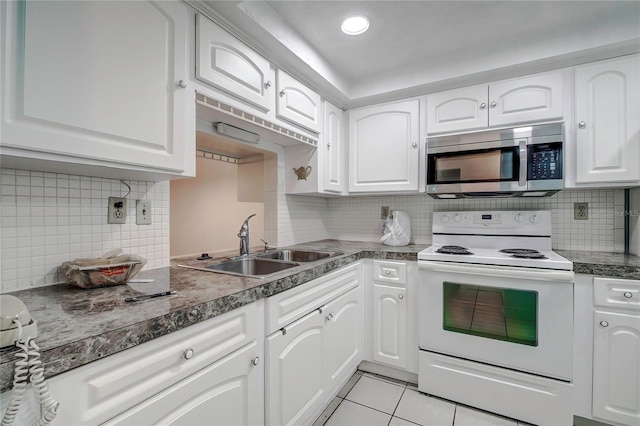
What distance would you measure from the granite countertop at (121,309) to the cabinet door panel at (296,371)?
0.23 metres

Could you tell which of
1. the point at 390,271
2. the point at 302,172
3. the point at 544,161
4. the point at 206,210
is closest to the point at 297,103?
the point at 302,172

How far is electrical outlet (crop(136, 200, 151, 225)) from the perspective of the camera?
4.26 feet

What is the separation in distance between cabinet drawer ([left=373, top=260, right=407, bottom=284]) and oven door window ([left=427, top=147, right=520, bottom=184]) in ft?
2.09

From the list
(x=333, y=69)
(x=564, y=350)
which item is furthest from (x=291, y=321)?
(x=333, y=69)

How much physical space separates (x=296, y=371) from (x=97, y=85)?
1.33 meters

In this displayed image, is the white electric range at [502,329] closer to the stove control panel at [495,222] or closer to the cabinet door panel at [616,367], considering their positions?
the stove control panel at [495,222]

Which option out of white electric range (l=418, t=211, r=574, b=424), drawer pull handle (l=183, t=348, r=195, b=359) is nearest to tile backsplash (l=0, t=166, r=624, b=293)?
white electric range (l=418, t=211, r=574, b=424)

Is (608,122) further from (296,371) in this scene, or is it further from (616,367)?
(296,371)

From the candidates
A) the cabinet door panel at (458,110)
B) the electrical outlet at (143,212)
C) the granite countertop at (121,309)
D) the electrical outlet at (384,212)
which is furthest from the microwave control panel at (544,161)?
the electrical outlet at (143,212)

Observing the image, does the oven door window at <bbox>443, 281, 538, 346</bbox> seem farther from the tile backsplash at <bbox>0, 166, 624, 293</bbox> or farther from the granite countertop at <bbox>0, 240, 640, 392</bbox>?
the tile backsplash at <bbox>0, 166, 624, 293</bbox>

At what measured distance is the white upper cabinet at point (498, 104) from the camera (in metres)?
1.75

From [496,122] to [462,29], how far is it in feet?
2.04

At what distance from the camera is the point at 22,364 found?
523mm

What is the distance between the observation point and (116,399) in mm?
689
